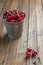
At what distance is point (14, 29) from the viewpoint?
2.38m

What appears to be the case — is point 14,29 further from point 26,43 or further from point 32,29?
point 32,29

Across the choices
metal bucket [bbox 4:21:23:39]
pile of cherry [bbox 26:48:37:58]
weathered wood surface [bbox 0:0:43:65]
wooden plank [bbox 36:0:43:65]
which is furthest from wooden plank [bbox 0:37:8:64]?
wooden plank [bbox 36:0:43:65]

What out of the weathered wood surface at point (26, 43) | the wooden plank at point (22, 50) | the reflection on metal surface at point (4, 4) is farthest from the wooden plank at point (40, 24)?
the reflection on metal surface at point (4, 4)

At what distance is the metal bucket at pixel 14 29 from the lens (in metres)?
2.34

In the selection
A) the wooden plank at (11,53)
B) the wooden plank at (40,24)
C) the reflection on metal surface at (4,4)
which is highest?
the reflection on metal surface at (4,4)

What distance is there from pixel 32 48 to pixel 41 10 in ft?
3.55

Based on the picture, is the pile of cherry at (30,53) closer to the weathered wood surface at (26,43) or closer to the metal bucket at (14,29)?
the weathered wood surface at (26,43)

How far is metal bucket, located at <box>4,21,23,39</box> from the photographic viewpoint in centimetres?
234

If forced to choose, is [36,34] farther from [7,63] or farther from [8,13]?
[7,63]

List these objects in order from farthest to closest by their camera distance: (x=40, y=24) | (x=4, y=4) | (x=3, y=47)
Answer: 1. (x=4, y=4)
2. (x=40, y=24)
3. (x=3, y=47)

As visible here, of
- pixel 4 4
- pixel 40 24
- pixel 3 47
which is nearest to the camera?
pixel 3 47

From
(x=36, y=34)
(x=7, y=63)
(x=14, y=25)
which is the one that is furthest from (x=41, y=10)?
(x=7, y=63)

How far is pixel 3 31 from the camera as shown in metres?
2.62

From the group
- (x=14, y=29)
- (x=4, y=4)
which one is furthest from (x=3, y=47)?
(x=4, y=4)
